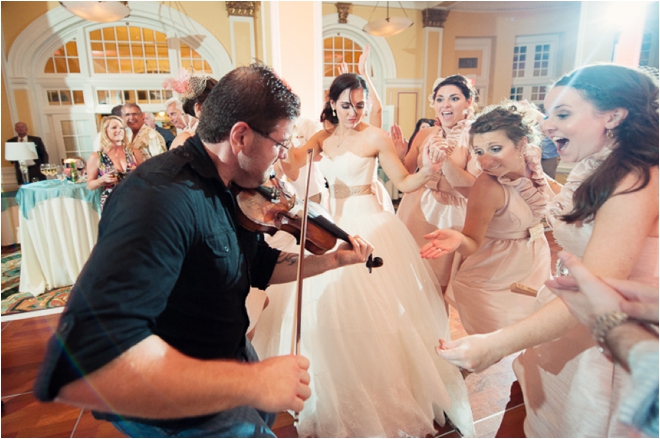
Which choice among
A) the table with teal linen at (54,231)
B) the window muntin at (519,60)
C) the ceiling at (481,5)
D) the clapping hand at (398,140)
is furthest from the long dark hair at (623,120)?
the table with teal linen at (54,231)

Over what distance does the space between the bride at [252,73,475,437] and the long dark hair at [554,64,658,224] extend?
2.55 feet

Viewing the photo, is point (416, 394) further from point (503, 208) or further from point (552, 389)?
point (503, 208)

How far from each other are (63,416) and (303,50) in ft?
9.82

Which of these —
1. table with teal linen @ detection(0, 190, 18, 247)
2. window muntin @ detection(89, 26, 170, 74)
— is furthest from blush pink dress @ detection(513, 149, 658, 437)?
window muntin @ detection(89, 26, 170, 74)

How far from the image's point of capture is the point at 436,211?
2256 mm

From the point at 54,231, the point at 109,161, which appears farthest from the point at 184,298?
the point at 54,231

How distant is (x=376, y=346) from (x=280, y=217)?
0.88 meters

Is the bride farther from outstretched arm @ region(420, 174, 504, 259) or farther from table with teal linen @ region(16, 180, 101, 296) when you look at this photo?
table with teal linen @ region(16, 180, 101, 296)

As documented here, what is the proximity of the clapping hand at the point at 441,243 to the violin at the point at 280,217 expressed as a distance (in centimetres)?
22

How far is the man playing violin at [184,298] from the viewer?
0.65 m

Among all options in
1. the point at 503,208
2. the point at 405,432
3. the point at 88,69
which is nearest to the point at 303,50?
the point at 503,208

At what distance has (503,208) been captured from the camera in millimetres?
1474

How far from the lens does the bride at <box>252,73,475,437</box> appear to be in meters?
1.63

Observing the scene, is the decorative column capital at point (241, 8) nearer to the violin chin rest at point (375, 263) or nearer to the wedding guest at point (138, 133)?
the wedding guest at point (138, 133)
